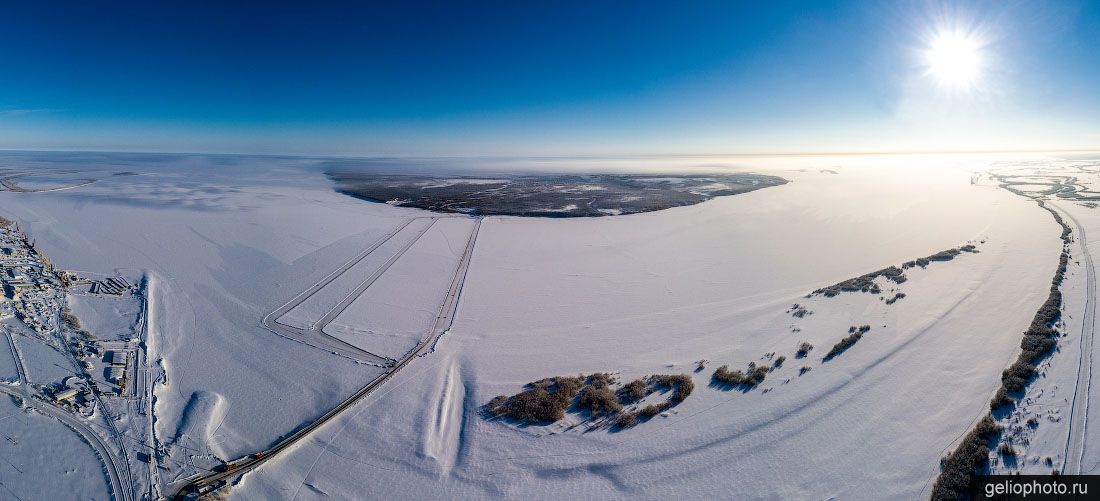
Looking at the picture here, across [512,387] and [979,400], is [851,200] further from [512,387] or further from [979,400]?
[512,387]

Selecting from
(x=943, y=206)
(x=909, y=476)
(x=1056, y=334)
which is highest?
(x=943, y=206)

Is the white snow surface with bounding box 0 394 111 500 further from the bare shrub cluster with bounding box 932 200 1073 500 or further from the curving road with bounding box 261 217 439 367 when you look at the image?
the bare shrub cluster with bounding box 932 200 1073 500

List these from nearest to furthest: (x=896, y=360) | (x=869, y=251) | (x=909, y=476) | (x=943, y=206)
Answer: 1. (x=909, y=476)
2. (x=896, y=360)
3. (x=869, y=251)
4. (x=943, y=206)

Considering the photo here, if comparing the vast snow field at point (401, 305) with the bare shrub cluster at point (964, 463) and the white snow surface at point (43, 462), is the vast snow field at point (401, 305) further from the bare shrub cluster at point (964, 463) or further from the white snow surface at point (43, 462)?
the bare shrub cluster at point (964, 463)

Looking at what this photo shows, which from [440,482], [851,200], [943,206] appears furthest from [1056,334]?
[851,200]

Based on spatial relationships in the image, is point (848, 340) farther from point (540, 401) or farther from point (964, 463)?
point (540, 401)

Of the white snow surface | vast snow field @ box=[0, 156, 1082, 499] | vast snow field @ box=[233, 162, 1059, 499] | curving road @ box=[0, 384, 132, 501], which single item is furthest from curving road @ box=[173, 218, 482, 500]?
the white snow surface
